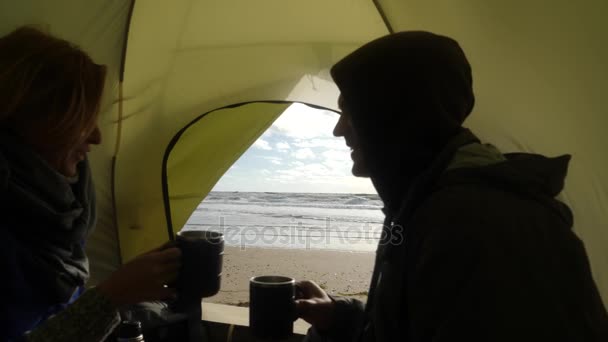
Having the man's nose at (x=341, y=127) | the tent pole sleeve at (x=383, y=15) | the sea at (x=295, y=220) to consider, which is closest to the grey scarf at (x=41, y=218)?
the man's nose at (x=341, y=127)

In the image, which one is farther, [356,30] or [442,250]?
[356,30]

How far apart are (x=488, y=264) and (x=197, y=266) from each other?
571 millimetres

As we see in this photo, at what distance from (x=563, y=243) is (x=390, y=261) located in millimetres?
230

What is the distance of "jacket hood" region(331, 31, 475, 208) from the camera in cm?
75

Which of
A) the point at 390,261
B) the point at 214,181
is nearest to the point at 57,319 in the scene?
the point at 390,261

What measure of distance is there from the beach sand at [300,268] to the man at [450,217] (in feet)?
5.95

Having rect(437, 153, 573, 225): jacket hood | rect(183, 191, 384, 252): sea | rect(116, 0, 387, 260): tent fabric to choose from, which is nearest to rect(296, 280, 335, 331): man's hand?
rect(437, 153, 573, 225): jacket hood

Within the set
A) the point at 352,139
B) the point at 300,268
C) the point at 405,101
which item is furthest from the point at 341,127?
the point at 300,268

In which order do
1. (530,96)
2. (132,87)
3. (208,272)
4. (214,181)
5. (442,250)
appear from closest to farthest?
(442,250), (208,272), (530,96), (132,87), (214,181)

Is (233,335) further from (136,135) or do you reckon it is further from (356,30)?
(356,30)

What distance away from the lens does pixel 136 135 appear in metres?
1.65

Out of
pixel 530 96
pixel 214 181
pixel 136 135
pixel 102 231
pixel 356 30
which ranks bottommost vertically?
pixel 102 231

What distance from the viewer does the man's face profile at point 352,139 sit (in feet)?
2.75

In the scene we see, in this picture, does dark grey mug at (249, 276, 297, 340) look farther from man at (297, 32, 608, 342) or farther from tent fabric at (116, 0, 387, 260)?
tent fabric at (116, 0, 387, 260)
